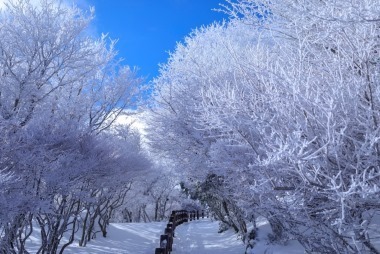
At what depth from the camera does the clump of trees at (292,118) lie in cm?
331

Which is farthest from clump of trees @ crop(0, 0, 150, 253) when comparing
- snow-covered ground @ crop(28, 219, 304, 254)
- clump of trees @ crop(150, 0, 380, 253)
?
snow-covered ground @ crop(28, 219, 304, 254)

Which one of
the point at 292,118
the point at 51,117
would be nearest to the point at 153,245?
the point at 51,117

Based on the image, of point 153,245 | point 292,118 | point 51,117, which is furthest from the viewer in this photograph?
point 153,245

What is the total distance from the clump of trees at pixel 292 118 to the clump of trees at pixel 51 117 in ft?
7.38

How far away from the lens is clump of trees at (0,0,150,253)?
753 cm

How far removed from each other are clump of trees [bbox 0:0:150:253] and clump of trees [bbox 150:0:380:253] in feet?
7.38

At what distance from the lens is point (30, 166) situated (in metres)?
7.80

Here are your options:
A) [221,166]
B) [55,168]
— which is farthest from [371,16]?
[55,168]

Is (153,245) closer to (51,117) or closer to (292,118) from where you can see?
(51,117)

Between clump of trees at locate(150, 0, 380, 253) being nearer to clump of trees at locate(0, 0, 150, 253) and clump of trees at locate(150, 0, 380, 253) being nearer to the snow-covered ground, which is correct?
the snow-covered ground

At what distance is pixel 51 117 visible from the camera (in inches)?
396

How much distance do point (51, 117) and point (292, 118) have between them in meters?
8.18

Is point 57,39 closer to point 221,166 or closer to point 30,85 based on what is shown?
point 30,85

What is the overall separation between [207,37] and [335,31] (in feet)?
33.7
